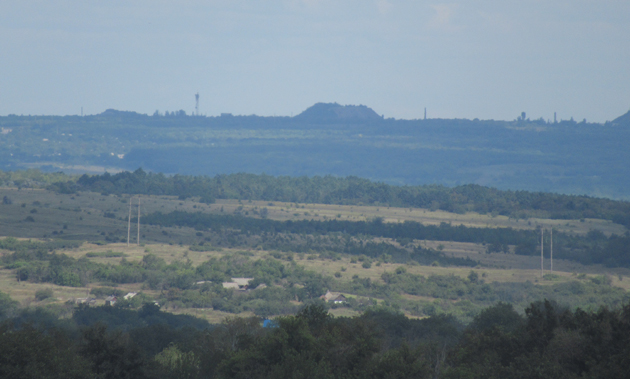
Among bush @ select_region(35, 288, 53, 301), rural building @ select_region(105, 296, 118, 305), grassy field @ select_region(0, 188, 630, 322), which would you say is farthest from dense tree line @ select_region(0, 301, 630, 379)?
bush @ select_region(35, 288, 53, 301)

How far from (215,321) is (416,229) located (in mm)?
49310

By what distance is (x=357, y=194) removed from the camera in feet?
436

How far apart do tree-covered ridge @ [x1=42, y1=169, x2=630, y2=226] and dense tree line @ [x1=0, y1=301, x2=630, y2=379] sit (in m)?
82.2

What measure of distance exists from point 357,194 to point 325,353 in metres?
114

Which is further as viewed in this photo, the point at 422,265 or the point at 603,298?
the point at 422,265

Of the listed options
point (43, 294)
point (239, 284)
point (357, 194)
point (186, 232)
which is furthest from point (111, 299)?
point (357, 194)

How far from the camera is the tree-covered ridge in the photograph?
10706 centimetres

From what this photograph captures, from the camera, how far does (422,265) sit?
6625cm

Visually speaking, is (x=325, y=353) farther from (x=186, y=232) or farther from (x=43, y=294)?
(x=186, y=232)

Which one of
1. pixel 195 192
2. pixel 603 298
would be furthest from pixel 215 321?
pixel 195 192

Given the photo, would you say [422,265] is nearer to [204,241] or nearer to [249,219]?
[204,241]

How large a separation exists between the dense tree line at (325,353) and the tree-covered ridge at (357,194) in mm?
82167

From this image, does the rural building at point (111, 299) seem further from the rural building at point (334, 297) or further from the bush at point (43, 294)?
the rural building at point (334, 297)

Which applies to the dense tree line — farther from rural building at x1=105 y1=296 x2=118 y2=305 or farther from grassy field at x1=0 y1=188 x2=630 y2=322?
rural building at x1=105 y1=296 x2=118 y2=305
